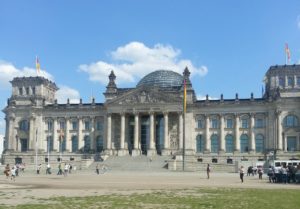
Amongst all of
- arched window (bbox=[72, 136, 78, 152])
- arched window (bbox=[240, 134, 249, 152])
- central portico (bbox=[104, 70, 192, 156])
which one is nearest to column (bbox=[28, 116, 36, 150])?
arched window (bbox=[72, 136, 78, 152])

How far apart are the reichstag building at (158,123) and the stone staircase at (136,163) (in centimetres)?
394

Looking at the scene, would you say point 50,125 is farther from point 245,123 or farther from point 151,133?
point 245,123

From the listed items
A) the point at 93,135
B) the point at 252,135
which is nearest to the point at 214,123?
the point at 252,135

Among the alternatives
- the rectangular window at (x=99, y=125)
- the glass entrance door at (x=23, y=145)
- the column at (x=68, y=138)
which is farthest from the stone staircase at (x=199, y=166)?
the glass entrance door at (x=23, y=145)

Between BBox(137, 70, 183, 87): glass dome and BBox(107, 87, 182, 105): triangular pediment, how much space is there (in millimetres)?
9941

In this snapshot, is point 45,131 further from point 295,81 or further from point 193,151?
point 295,81

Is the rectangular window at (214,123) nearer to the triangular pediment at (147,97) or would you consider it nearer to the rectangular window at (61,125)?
the triangular pediment at (147,97)

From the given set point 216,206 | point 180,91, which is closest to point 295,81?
point 180,91

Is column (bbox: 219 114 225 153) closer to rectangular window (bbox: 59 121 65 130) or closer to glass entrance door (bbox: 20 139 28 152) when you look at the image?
rectangular window (bbox: 59 121 65 130)

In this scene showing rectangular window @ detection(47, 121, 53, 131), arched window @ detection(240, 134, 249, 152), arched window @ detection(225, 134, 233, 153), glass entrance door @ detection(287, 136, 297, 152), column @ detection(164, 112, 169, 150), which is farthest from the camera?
rectangular window @ detection(47, 121, 53, 131)

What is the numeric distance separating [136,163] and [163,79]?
3228 centimetres

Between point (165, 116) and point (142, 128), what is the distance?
26.4 feet

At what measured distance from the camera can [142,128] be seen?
117 meters

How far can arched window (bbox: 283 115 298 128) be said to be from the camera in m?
107
